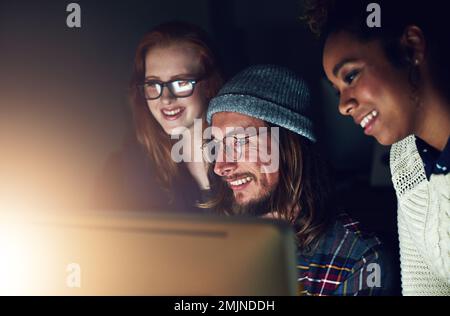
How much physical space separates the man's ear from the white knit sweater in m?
0.20

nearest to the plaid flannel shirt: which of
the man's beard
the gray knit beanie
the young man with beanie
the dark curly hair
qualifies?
the young man with beanie

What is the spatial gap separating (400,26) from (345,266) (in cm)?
63

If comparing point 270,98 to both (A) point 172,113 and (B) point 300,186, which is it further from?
(A) point 172,113

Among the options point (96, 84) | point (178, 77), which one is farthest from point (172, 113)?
point (96, 84)

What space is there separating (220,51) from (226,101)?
15.7 inches

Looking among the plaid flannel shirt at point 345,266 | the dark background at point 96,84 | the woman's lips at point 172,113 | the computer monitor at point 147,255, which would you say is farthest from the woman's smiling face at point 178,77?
the computer monitor at point 147,255

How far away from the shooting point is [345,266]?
4.52 ft

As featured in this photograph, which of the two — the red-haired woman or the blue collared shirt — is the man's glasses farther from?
the blue collared shirt

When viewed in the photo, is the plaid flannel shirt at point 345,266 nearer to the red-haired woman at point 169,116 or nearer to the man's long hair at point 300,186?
the man's long hair at point 300,186

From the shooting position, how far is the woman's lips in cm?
173

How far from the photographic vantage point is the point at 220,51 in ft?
6.07

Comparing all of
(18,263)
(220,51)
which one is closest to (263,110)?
(220,51)

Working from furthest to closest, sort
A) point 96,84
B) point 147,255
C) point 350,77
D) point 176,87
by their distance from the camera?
1. point 96,84
2. point 176,87
3. point 350,77
4. point 147,255

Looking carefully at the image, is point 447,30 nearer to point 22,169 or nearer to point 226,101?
point 226,101
